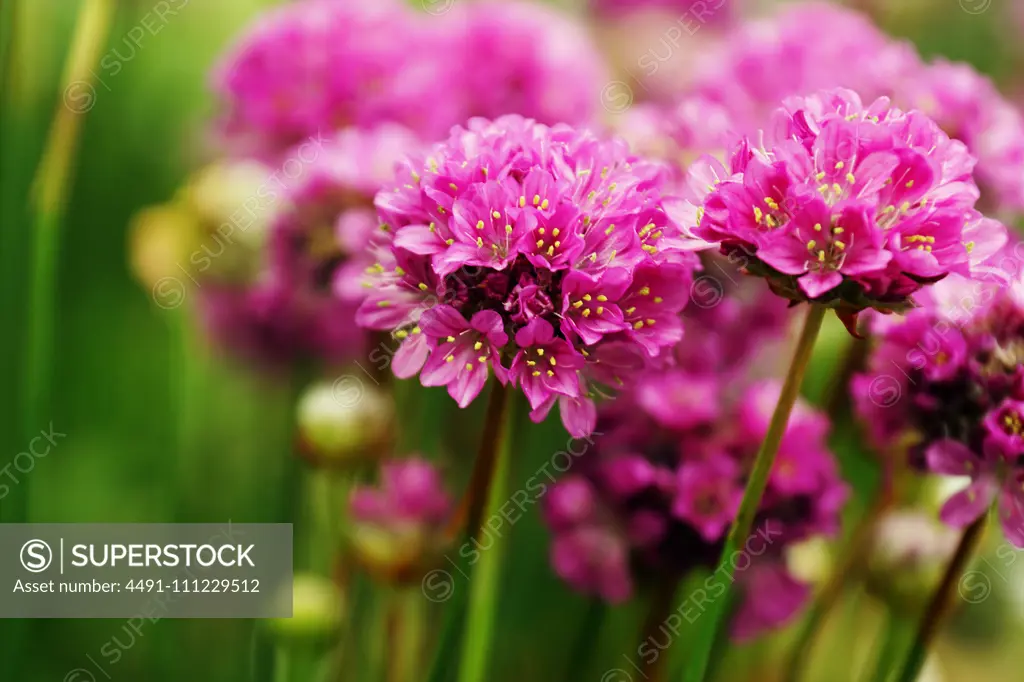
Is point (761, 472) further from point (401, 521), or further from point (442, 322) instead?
point (401, 521)

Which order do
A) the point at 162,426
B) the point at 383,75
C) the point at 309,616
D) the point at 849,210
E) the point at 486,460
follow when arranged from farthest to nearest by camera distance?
the point at 162,426, the point at 383,75, the point at 309,616, the point at 486,460, the point at 849,210

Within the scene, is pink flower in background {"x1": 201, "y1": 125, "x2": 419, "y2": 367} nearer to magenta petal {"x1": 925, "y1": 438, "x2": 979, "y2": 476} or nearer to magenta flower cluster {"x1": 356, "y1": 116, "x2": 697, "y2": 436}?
magenta flower cluster {"x1": 356, "y1": 116, "x2": 697, "y2": 436}

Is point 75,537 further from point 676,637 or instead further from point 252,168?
point 676,637

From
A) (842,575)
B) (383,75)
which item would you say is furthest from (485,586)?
(383,75)

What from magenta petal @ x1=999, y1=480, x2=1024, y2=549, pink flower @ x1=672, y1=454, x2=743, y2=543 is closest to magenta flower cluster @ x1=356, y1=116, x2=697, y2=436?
pink flower @ x1=672, y1=454, x2=743, y2=543

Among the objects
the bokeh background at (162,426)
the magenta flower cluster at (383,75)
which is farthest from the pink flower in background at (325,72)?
the bokeh background at (162,426)
